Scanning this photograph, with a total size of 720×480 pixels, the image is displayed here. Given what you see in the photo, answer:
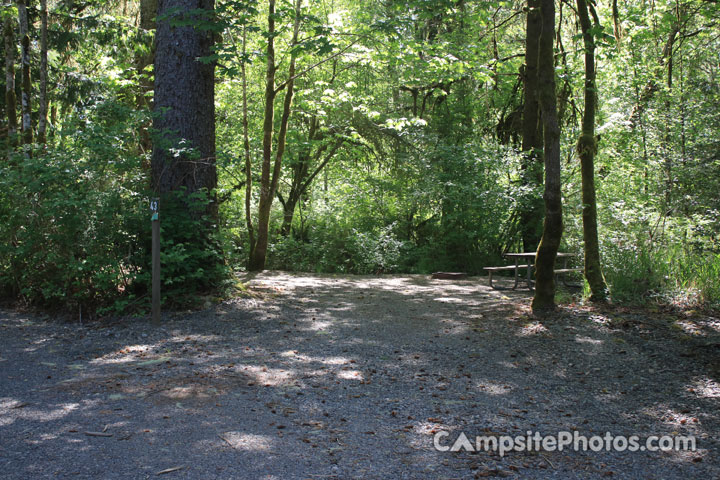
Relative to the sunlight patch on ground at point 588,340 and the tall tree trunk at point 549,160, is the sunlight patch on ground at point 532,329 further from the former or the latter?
the tall tree trunk at point 549,160

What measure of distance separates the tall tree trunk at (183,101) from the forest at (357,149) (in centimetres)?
3

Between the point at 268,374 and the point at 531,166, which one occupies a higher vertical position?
the point at 531,166

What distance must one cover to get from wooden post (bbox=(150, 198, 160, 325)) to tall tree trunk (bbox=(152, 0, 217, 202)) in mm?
1292

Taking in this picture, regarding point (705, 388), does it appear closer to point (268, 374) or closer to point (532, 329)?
point (532, 329)

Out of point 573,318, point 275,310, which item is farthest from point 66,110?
point 573,318

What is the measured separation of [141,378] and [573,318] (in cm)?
552

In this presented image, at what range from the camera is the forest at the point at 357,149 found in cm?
773

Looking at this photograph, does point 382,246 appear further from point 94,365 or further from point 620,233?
point 94,365

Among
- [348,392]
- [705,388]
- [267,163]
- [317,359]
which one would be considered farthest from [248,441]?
[267,163]

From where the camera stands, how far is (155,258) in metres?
7.05

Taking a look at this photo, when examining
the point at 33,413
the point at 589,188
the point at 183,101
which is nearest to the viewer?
the point at 33,413

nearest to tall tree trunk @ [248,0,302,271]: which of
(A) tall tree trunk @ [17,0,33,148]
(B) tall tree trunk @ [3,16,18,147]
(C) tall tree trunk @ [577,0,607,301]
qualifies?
(A) tall tree trunk @ [17,0,33,148]

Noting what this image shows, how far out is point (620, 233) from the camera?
10.8 m

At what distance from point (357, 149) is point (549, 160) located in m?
11.5
